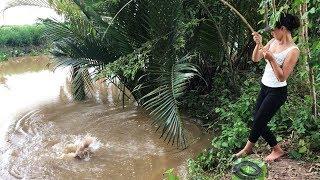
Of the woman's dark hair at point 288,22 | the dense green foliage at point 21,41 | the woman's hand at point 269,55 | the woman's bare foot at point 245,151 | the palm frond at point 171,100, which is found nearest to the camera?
the woman's hand at point 269,55

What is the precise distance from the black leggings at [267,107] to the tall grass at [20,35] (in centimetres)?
1149

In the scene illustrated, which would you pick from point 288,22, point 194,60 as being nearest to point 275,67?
point 288,22

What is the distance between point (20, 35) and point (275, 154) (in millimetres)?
12245

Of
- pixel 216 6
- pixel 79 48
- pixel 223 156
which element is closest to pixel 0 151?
pixel 79 48

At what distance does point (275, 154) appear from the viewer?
4.00 meters

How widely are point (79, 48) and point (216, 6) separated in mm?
2284

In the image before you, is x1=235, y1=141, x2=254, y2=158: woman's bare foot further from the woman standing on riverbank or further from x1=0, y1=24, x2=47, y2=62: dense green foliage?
x1=0, y1=24, x2=47, y2=62: dense green foliage

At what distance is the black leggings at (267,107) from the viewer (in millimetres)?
3580

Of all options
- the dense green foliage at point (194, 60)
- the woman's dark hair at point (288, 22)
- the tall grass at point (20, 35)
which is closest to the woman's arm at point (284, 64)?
the woman's dark hair at point (288, 22)

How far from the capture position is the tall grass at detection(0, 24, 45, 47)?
14000 mm

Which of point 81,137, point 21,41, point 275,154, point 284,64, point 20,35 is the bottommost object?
point 81,137

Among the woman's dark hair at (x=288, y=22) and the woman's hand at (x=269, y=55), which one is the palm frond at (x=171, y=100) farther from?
the woman's dark hair at (x=288, y=22)

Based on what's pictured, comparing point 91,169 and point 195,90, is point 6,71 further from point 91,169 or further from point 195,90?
point 91,169

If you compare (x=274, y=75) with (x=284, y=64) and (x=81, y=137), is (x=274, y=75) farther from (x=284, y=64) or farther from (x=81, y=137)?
(x=81, y=137)
